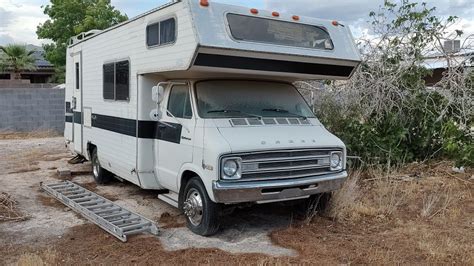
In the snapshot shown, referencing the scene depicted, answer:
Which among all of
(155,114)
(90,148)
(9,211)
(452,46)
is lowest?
(9,211)

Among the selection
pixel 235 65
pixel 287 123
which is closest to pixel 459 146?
pixel 287 123

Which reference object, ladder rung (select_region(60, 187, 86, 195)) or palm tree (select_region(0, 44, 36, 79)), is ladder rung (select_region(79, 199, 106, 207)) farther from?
palm tree (select_region(0, 44, 36, 79))

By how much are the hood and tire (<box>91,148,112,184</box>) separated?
3928 millimetres

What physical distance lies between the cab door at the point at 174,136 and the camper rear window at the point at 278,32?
1061 mm

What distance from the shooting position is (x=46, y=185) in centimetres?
848

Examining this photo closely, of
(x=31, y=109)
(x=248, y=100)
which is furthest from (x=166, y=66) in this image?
(x=31, y=109)

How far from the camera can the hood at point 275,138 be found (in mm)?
5530

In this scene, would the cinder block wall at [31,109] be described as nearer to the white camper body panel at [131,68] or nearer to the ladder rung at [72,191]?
the white camper body panel at [131,68]

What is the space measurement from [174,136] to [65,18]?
2150 centimetres

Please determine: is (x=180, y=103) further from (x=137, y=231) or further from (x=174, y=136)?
(x=137, y=231)

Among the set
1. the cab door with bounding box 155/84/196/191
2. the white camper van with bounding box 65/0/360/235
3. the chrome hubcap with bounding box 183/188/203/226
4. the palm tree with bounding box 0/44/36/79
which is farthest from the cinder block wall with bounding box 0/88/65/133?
the chrome hubcap with bounding box 183/188/203/226

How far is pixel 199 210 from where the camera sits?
19.3ft

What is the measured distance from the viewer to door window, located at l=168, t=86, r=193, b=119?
6.25 metres

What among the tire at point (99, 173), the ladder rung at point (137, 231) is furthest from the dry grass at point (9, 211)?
the ladder rung at point (137, 231)
